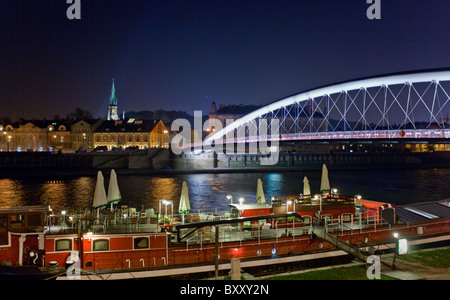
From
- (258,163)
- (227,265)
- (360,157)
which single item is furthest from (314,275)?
(360,157)

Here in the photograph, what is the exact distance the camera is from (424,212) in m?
22.3

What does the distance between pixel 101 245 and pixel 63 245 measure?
1.36m

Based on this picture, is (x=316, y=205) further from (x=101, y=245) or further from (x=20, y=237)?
(x=20, y=237)

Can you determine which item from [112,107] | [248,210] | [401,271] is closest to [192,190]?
[248,210]

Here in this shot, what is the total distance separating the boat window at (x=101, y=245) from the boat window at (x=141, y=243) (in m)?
0.99

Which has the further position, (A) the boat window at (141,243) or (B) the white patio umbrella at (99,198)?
(B) the white patio umbrella at (99,198)

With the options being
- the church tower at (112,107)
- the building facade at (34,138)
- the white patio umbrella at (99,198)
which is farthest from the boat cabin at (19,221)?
the church tower at (112,107)

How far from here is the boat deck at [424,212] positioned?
2120 centimetres

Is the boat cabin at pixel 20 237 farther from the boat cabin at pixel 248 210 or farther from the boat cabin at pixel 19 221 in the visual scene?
the boat cabin at pixel 248 210

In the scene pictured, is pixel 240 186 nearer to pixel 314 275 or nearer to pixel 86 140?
pixel 314 275

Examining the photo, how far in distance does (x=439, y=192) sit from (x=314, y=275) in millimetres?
37565

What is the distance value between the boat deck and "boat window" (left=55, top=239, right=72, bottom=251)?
15.3 metres

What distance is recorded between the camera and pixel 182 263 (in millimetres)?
14758

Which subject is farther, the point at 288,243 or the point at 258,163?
the point at 258,163
